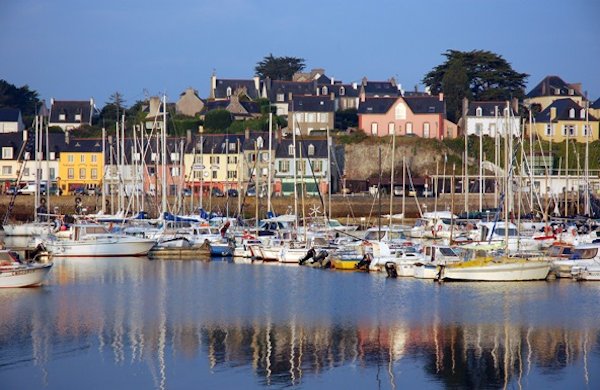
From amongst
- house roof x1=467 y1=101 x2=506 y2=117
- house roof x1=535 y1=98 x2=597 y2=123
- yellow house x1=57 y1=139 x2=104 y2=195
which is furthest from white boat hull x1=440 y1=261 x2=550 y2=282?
house roof x1=467 y1=101 x2=506 y2=117

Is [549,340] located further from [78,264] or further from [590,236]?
[78,264]

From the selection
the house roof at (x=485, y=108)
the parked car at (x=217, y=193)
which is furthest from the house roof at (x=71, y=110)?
the house roof at (x=485, y=108)

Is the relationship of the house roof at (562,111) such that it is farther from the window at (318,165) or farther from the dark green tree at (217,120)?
the dark green tree at (217,120)

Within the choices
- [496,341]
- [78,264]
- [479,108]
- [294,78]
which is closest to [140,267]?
[78,264]

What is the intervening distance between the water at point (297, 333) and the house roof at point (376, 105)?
46.3 m

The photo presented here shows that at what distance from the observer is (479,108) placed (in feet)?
283

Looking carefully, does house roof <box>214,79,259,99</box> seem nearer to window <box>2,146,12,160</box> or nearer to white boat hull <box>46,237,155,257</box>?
window <box>2,146,12,160</box>

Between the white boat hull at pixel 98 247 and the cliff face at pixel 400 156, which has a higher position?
the cliff face at pixel 400 156

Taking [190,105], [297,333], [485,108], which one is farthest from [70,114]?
[297,333]

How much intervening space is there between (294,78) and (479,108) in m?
29.0

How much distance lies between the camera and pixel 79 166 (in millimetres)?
81375

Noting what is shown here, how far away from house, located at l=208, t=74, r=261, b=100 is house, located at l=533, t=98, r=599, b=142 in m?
26.2

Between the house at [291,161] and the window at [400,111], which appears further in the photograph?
the window at [400,111]

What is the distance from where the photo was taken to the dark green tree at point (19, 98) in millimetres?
106137
